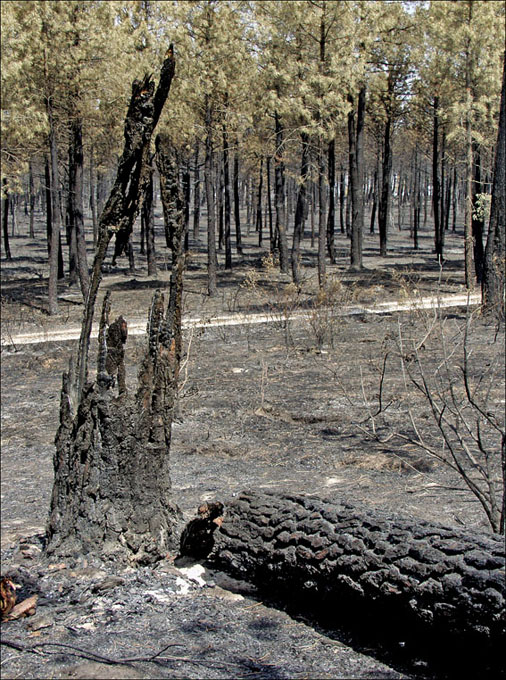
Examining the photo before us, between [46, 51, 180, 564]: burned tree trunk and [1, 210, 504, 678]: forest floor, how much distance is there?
7.5 inches

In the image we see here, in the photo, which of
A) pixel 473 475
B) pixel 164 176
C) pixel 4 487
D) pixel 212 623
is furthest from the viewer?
pixel 4 487

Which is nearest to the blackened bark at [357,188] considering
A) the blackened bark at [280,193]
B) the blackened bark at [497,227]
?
the blackened bark at [280,193]

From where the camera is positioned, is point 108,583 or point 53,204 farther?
point 53,204

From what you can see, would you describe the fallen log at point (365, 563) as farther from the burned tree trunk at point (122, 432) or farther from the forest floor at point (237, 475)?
the burned tree trunk at point (122, 432)

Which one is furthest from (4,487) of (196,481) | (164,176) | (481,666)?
(481,666)

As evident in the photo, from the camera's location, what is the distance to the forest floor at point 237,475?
3.18m

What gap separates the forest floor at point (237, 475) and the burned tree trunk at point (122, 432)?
191 mm

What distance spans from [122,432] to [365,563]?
66.2 inches

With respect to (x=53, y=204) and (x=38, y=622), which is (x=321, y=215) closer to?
(x=53, y=204)

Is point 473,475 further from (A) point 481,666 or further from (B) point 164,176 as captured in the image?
(B) point 164,176

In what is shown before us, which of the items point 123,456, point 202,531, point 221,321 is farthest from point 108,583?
point 221,321

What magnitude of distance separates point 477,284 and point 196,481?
17230 millimetres

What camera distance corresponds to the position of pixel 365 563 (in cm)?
341

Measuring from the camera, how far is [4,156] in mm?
18438
